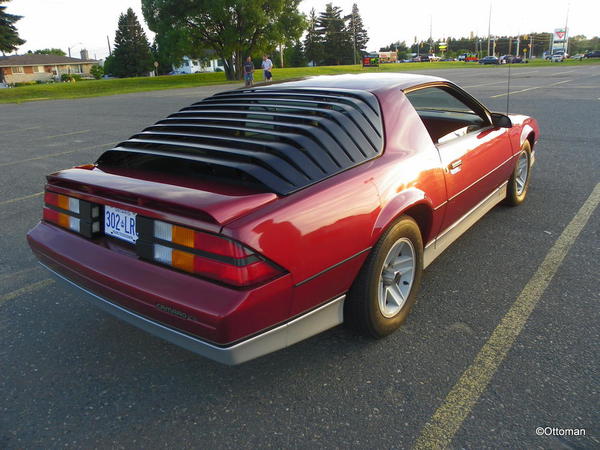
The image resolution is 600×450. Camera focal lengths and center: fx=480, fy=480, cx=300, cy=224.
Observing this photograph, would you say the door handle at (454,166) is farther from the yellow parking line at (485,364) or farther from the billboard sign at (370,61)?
the billboard sign at (370,61)

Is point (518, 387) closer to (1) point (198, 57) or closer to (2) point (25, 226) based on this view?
(2) point (25, 226)

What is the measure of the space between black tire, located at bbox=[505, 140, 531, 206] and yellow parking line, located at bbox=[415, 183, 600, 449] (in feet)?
2.96

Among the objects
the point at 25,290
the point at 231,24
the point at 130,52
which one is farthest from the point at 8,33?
the point at 25,290

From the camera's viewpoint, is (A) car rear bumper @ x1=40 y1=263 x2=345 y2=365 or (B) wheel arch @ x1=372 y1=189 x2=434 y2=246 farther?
(B) wheel arch @ x1=372 y1=189 x2=434 y2=246

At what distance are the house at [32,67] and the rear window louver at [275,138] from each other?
92.4 meters

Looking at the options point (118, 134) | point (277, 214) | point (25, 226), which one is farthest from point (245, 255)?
point (118, 134)

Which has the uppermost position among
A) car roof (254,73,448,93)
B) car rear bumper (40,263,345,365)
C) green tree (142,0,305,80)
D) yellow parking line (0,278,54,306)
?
green tree (142,0,305,80)

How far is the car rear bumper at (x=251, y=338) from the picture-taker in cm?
202

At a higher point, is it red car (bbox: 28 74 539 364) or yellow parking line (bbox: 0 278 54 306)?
red car (bbox: 28 74 539 364)

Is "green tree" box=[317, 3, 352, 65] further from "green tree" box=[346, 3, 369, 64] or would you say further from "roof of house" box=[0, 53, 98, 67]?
"roof of house" box=[0, 53, 98, 67]

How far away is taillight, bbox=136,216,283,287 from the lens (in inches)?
76.9

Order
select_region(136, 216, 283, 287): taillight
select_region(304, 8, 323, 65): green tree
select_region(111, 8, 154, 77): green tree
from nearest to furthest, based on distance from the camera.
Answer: select_region(136, 216, 283, 287): taillight
select_region(111, 8, 154, 77): green tree
select_region(304, 8, 323, 65): green tree

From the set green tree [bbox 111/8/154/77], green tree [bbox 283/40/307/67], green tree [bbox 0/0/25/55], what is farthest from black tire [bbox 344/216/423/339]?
green tree [bbox 283/40/307/67]

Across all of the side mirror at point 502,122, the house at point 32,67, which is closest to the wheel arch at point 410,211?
the side mirror at point 502,122
